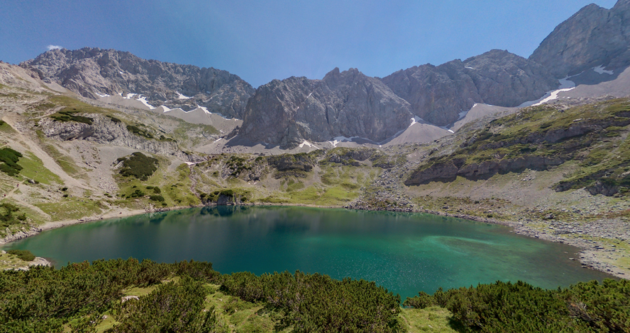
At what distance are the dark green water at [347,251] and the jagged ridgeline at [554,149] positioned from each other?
53872 millimetres

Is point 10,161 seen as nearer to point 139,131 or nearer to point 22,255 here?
point 22,255

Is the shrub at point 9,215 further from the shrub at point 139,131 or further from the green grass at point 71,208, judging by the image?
the shrub at point 139,131

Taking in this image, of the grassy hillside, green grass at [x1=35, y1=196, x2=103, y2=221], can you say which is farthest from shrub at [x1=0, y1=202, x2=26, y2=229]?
the grassy hillside

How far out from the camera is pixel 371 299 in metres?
13.9

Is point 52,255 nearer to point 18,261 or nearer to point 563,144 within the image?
point 18,261

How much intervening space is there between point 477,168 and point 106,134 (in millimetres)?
239567

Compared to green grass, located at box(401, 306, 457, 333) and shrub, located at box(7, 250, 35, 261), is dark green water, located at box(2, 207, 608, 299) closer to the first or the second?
shrub, located at box(7, 250, 35, 261)

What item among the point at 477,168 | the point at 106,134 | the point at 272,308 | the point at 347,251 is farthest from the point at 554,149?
the point at 106,134

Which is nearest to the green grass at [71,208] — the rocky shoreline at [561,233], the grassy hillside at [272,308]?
the rocky shoreline at [561,233]

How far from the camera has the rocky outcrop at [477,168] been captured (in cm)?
11012

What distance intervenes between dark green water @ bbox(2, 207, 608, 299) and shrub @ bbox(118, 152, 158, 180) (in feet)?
170

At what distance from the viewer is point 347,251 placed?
48.9 meters

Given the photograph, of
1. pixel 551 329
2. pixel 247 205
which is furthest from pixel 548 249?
pixel 247 205

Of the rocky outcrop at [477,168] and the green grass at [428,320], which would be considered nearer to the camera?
the green grass at [428,320]
